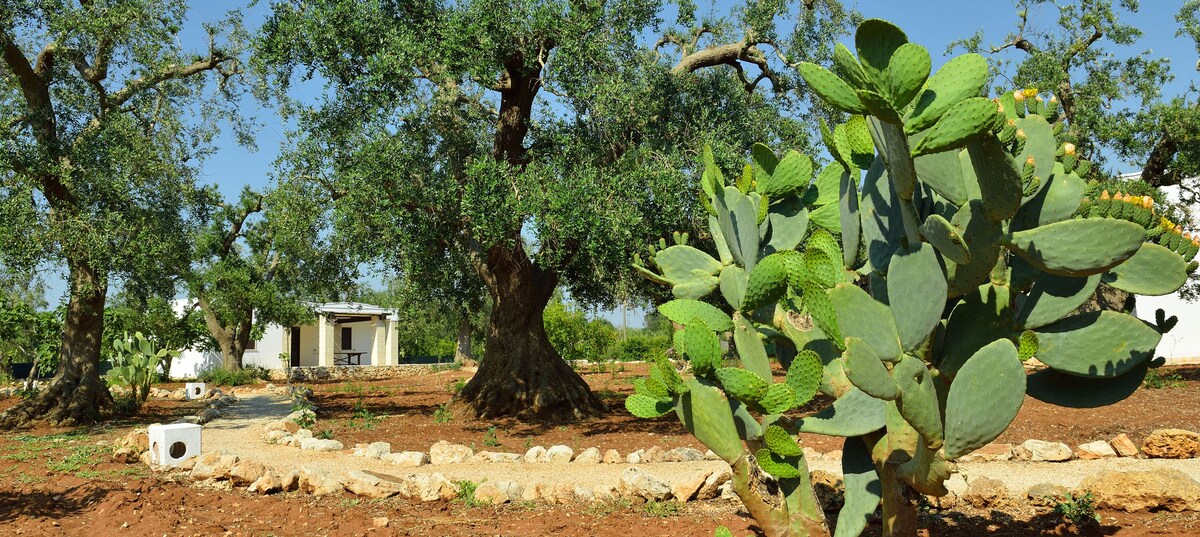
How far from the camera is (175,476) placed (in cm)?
759

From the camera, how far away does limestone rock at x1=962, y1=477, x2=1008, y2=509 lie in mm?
5598

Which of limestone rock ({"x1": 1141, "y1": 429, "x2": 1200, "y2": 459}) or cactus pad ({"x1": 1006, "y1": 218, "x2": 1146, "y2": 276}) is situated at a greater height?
cactus pad ({"x1": 1006, "y1": 218, "x2": 1146, "y2": 276})

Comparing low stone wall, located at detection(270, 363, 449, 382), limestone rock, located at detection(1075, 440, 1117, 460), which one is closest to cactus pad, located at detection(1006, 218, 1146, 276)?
limestone rock, located at detection(1075, 440, 1117, 460)

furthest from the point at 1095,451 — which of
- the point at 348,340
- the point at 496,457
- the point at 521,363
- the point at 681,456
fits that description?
the point at 348,340

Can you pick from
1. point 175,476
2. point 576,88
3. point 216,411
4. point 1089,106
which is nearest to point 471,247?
point 576,88

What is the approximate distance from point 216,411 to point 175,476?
7.79m

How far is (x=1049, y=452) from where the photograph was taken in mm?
7477

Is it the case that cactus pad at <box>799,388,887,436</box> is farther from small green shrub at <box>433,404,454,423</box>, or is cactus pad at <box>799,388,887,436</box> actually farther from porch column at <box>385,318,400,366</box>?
porch column at <box>385,318,400,366</box>

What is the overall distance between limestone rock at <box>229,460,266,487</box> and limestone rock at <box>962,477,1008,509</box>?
556 centimetres

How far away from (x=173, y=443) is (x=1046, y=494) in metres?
7.83

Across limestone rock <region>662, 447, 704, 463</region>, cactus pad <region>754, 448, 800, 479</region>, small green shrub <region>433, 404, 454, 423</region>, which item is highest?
cactus pad <region>754, 448, 800, 479</region>

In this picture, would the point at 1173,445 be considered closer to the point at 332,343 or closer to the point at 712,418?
the point at 712,418

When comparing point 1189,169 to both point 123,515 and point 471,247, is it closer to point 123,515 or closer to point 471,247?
point 471,247

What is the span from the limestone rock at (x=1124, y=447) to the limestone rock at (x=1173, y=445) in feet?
0.40
